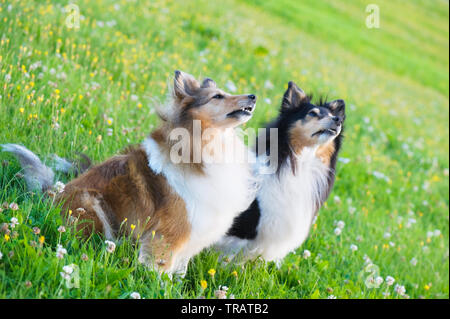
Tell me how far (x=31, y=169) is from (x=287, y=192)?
7.48ft

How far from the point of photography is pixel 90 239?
3.78m

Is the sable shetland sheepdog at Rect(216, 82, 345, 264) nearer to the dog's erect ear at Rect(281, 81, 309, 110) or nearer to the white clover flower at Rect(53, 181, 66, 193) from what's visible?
the dog's erect ear at Rect(281, 81, 309, 110)

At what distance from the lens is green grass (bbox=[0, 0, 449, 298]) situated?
362cm

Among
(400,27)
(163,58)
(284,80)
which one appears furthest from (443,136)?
(400,27)

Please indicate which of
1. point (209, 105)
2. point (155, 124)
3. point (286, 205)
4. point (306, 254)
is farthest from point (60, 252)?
point (155, 124)

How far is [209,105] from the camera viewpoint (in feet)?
12.8

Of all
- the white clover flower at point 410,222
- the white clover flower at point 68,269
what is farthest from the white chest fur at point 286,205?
the white clover flower at point 410,222

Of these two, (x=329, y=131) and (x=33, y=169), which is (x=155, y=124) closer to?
(x=33, y=169)

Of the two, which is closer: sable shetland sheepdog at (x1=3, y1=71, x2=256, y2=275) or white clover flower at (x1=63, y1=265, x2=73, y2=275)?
white clover flower at (x1=63, y1=265, x2=73, y2=275)

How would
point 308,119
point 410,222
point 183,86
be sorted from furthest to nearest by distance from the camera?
point 410,222 < point 308,119 < point 183,86

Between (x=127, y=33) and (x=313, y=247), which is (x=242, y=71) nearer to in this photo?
(x=127, y=33)

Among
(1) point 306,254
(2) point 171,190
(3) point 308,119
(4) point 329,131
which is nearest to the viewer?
(2) point 171,190

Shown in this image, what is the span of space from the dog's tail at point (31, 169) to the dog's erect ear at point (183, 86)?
1.32 metres

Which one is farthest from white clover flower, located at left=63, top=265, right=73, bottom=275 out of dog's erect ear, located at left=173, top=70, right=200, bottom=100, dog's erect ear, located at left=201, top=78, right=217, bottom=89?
dog's erect ear, located at left=201, top=78, right=217, bottom=89
